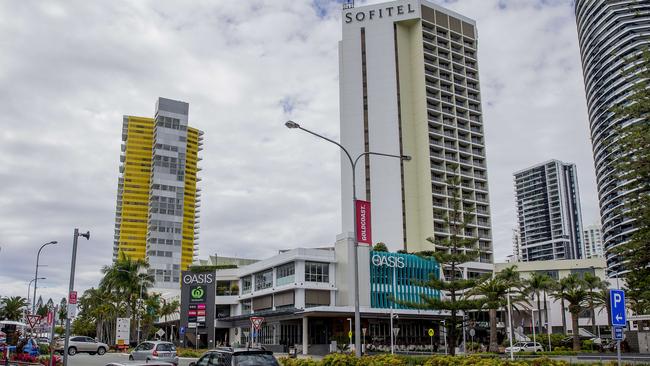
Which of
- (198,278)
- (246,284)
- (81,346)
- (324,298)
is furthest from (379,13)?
(81,346)

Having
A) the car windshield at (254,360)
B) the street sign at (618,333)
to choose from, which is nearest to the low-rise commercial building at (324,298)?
the car windshield at (254,360)

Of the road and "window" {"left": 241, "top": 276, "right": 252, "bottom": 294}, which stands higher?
"window" {"left": 241, "top": 276, "right": 252, "bottom": 294}

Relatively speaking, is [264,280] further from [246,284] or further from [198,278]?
[198,278]

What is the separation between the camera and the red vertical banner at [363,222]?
1000 inches

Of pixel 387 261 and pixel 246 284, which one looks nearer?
pixel 387 261

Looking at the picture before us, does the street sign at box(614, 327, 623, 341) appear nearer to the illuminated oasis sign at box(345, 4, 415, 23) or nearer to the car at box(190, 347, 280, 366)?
the car at box(190, 347, 280, 366)

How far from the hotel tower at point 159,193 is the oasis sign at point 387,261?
4134 inches

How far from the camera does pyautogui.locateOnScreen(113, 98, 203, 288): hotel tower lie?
168125mm

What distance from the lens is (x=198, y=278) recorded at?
68000 millimetres

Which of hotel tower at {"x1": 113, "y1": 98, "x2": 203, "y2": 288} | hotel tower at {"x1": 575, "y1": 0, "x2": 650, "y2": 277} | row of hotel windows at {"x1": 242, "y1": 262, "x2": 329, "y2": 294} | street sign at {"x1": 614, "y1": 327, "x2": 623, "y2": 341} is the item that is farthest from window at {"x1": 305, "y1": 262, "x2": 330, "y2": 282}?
hotel tower at {"x1": 113, "y1": 98, "x2": 203, "y2": 288}

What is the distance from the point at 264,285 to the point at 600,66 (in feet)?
327

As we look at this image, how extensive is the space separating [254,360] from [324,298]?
47.5m

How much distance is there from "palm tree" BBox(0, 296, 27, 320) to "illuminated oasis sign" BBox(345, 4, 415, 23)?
77.1m

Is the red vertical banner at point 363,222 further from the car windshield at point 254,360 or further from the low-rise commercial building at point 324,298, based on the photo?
the low-rise commercial building at point 324,298
